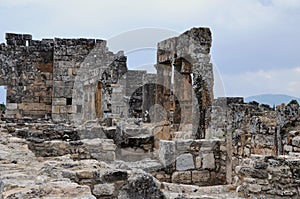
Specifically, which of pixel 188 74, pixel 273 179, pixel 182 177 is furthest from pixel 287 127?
pixel 188 74

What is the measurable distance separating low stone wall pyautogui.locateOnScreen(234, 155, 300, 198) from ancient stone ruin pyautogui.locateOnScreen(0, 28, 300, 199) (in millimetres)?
12

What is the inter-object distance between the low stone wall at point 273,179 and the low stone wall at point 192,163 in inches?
87.8

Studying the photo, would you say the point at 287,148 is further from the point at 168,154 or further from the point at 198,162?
the point at 168,154

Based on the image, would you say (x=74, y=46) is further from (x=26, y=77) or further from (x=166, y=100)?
(x=166, y=100)

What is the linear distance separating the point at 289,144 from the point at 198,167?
1.94 metres

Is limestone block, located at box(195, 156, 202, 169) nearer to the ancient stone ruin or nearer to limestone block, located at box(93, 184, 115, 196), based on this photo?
the ancient stone ruin

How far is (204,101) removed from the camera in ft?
37.9

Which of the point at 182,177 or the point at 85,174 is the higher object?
the point at 85,174

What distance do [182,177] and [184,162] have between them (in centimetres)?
27

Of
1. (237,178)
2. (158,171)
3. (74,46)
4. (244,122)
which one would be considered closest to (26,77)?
(74,46)

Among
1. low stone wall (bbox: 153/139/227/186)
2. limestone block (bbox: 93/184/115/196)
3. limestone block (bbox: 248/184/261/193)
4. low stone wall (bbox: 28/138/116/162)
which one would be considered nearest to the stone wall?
low stone wall (bbox: 153/139/227/186)

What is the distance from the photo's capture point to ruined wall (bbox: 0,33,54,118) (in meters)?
14.9

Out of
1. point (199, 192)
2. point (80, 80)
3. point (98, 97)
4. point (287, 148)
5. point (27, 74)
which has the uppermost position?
point (27, 74)

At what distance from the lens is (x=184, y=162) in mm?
7371
